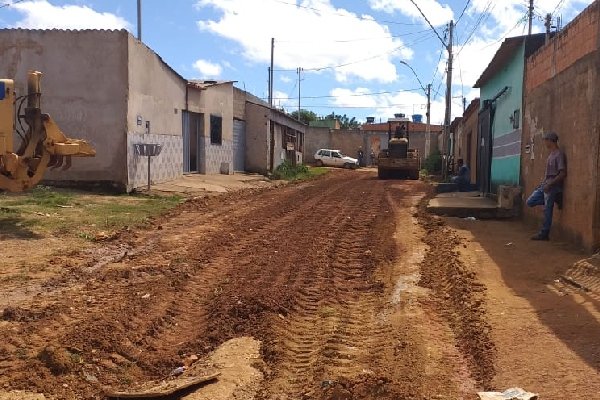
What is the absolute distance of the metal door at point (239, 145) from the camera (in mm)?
27938

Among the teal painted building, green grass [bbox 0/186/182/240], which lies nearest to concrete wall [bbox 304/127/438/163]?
the teal painted building

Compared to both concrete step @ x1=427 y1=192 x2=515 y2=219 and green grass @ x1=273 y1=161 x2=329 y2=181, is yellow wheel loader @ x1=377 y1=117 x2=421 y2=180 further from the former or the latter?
concrete step @ x1=427 y1=192 x2=515 y2=219

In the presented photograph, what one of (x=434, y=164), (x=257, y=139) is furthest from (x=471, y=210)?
(x=434, y=164)

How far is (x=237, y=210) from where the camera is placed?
44.2 ft

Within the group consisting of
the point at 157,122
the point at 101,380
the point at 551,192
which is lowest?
the point at 101,380

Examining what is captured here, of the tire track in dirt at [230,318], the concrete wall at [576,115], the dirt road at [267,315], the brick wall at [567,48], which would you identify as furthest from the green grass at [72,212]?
the brick wall at [567,48]

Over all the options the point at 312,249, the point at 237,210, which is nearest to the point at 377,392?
the point at 312,249

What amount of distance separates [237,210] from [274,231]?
3.10 meters

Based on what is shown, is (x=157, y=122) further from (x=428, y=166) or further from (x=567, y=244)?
(x=428, y=166)

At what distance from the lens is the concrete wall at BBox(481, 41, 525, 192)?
13.4 metres

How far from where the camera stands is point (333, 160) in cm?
5097

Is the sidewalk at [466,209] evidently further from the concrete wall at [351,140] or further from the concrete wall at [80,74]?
the concrete wall at [351,140]

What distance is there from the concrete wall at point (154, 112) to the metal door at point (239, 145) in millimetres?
6678

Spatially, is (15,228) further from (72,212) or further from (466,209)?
(466,209)
